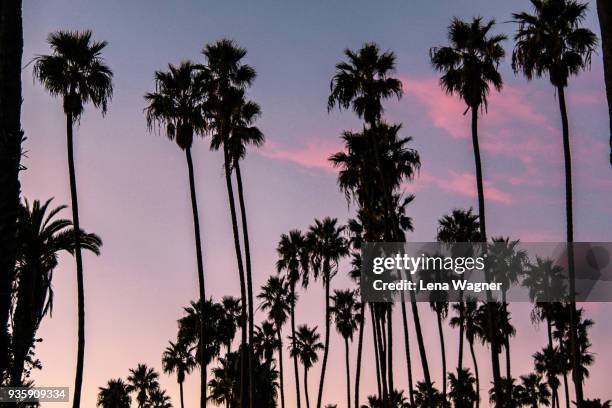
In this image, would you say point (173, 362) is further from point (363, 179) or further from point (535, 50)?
point (535, 50)

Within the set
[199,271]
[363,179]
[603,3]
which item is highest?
[363,179]

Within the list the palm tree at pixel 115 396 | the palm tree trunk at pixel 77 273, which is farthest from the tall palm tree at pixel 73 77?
the palm tree at pixel 115 396

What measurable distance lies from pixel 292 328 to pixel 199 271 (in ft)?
117

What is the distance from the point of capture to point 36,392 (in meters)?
21.6

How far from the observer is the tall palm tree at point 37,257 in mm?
30328

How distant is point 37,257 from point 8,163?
2678cm

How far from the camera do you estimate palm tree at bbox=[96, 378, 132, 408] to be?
3322 inches

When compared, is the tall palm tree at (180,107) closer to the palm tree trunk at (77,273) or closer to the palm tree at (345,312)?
the palm tree trunk at (77,273)

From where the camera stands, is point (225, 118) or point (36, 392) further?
point (225, 118)

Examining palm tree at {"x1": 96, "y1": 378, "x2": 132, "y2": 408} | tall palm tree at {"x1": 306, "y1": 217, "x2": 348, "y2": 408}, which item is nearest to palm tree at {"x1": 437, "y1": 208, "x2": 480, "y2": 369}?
tall palm tree at {"x1": 306, "y1": 217, "x2": 348, "y2": 408}

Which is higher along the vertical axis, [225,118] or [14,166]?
[225,118]

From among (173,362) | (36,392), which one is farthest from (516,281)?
(36,392)

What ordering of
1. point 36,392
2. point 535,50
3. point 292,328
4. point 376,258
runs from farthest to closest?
point 292,328 < point 376,258 < point 535,50 < point 36,392

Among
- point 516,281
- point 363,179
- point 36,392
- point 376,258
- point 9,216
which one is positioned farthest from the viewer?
point 516,281
